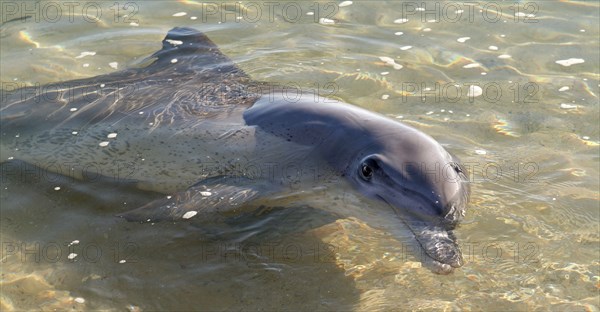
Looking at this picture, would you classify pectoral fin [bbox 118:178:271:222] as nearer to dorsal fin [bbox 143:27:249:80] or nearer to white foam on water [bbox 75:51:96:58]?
dorsal fin [bbox 143:27:249:80]

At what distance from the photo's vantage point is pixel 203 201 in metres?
6.27

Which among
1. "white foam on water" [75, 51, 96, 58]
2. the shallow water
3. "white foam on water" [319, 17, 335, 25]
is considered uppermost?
"white foam on water" [319, 17, 335, 25]

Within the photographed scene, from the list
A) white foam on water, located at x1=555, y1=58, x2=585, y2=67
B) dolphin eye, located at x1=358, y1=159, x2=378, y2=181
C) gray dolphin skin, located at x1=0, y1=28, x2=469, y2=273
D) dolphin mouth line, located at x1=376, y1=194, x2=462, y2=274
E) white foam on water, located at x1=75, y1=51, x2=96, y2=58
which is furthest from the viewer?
white foam on water, located at x1=75, y1=51, x2=96, y2=58

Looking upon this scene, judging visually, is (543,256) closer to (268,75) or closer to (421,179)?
(421,179)

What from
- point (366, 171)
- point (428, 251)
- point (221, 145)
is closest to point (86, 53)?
point (221, 145)

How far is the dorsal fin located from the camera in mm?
8492

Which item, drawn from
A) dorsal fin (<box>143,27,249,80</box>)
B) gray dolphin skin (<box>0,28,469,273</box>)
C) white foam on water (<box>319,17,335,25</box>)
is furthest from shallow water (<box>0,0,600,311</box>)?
dorsal fin (<box>143,27,249,80</box>)

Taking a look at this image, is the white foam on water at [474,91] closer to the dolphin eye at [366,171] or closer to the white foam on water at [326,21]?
the white foam on water at [326,21]

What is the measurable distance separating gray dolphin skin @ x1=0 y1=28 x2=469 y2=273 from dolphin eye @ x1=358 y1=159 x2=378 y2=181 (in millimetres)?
12

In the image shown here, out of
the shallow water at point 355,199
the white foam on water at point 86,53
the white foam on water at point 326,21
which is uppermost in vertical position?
the white foam on water at point 326,21

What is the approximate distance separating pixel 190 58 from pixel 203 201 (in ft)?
10.5

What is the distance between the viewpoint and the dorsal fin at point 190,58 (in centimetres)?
849

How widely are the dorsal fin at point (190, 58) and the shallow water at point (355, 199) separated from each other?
2.18 ft

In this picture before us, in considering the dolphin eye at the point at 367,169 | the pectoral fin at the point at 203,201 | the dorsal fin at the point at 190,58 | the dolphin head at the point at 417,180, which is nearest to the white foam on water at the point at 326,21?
the dorsal fin at the point at 190,58
